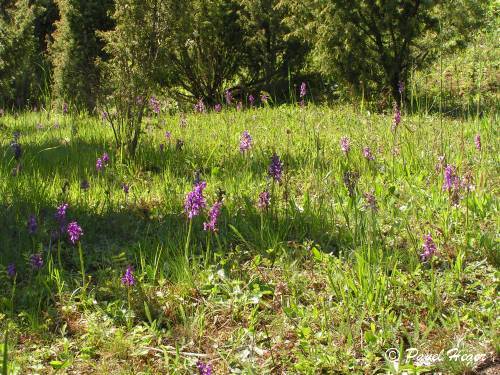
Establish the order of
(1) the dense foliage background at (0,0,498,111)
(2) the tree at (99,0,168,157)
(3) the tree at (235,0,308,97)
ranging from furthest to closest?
(3) the tree at (235,0,308,97), (1) the dense foliage background at (0,0,498,111), (2) the tree at (99,0,168,157)

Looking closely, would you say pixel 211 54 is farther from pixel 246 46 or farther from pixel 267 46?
pixel 267 46

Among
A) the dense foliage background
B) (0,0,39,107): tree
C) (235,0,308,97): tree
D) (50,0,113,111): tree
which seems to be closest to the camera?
the dense foliage background

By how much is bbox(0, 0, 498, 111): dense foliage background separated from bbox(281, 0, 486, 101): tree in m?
0.01

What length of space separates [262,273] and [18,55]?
7.83 metres

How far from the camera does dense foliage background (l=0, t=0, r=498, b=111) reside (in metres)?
5.30

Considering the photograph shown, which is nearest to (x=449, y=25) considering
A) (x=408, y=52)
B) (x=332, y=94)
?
(x=408, y=52)

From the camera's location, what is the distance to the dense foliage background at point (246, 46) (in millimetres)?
5301

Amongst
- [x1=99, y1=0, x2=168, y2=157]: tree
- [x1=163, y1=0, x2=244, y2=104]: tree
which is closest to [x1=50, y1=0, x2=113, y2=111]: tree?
[x1=163, y1=0, x2=244, y2=104]: tree

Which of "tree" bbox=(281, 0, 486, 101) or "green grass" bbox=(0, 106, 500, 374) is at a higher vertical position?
"tree" bbox=(281, 0, 486, 101)

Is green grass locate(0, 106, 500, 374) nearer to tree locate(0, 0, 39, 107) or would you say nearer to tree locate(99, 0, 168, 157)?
tree locate(99, 0, 168, 157)

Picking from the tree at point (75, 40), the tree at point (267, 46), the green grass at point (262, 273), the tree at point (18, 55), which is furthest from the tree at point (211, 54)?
the green grass at point (262, 273)

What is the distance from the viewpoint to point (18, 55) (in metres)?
9.58

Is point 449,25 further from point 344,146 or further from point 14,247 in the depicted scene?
point 14,247

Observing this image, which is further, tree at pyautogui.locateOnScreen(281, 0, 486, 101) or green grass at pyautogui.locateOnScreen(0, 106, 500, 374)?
tree at pyautogui.locateOnScreen(281, 0, 486, 101)
